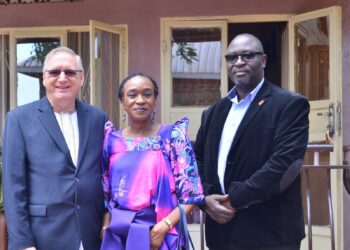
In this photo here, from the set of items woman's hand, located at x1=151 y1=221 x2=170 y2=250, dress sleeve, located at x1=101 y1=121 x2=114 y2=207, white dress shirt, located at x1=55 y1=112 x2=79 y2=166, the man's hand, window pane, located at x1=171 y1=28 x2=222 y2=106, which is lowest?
woman's hand, located at x1=151 y1=221 x2=170 y2=250

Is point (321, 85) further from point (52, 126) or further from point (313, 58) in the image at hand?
point (52, 126)

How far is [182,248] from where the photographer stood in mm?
2584

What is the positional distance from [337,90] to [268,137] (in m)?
2.54

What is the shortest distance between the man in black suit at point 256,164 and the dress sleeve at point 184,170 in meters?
0.18

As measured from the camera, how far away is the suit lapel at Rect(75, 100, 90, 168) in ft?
8.50

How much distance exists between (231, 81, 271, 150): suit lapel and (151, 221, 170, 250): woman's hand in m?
0.53

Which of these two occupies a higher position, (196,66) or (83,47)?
(83,47)

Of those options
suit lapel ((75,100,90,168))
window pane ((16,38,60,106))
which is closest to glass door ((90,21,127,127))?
window pane ((16,38,60,106))

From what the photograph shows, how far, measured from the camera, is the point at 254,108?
2.71 m

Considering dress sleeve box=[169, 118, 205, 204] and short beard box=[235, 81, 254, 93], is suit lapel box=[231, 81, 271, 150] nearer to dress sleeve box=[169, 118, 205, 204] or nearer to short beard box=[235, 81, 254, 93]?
short beard box=[235, 81, 254, 93]

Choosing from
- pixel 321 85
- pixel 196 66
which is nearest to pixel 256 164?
pixel 321 85

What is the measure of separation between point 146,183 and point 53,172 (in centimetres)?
42

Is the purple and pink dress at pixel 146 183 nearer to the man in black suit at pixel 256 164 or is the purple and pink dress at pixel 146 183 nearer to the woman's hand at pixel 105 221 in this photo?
the woman's hand at pixel 105 221

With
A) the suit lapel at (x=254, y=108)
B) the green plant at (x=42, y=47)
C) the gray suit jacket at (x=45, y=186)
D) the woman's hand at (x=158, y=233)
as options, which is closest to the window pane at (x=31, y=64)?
the green plant at (x=42, y=47)
